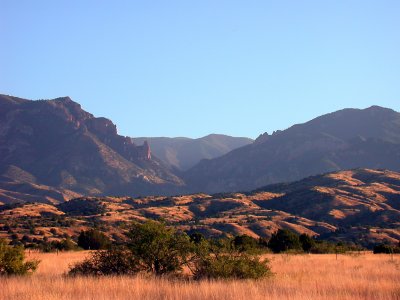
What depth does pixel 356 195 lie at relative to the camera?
114 meters

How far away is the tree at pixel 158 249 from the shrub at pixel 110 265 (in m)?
0.33

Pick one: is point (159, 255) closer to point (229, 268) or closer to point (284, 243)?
point (229, 268)

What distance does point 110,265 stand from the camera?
17.3 meters

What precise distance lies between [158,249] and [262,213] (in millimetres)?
86053

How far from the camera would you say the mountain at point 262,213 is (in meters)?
76.2

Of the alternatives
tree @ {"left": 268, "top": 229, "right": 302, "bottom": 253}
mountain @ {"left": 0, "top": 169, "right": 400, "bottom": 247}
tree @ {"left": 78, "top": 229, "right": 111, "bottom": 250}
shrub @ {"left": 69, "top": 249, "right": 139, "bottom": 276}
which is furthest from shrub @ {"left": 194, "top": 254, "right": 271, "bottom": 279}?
mountain @ {"left": 0, "top": 169, "right": 400, "bottom": 247}

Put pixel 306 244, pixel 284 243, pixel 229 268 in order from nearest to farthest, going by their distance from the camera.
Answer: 1. pixel 229 268
2. pixel 284 243
3. pixel 306 244

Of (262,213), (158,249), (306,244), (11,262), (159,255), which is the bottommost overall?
(306,244)

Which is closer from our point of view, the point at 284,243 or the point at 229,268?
the point at 229,268

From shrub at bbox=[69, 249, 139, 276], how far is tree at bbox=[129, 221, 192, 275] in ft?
1.07

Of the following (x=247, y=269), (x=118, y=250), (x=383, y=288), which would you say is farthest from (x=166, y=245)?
(x=383, y=288)

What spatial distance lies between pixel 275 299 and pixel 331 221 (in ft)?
296

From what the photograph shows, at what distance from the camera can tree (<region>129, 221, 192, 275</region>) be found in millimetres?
17062

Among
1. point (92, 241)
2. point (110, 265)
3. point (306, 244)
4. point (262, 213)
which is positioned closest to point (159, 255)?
point (110, 265)
